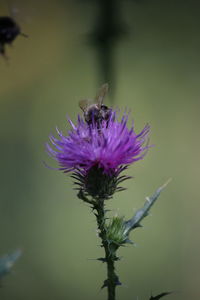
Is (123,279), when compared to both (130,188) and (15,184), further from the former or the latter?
(15,184)

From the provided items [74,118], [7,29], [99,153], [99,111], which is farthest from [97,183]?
[74,118]

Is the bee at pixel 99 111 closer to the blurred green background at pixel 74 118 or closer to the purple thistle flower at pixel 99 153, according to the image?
the purple thistle flower at pixel 99 153

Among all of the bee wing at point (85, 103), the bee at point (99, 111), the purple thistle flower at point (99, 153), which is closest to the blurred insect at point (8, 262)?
the purple thistle flower at point (99, 153)

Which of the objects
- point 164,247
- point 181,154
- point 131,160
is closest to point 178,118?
point 181,154

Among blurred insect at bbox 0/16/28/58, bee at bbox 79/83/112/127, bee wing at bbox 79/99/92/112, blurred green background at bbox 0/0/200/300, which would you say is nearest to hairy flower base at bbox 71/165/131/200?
bee at bbox 79/83/112/127

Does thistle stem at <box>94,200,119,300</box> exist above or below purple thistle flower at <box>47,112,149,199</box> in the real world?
below

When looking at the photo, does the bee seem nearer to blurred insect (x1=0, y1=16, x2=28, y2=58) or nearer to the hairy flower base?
the hairy flower base
